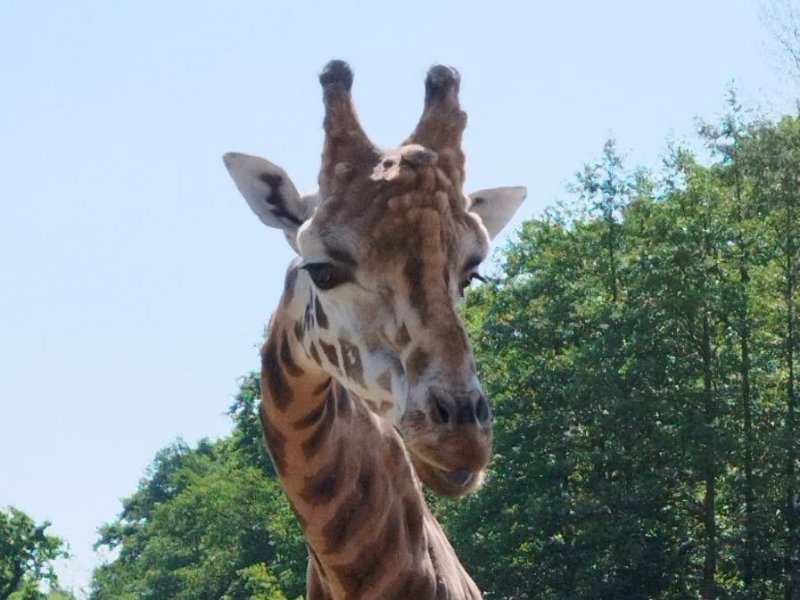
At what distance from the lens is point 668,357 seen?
50.6m

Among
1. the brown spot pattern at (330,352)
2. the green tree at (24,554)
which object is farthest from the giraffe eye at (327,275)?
the green tree at (24,554)

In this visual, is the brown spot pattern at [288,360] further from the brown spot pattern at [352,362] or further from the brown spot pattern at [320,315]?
the brown spot pattern at [352,362]

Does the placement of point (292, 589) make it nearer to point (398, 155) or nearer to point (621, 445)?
point (621, 445)

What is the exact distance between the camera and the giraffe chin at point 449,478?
618 centimetres

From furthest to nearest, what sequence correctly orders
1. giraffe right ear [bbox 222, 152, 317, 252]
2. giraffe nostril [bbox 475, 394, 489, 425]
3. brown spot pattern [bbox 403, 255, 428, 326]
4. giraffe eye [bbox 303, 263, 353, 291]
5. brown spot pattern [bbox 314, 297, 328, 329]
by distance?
1. giraffe right ear [bbox 222, 152, 317, 252]
2. brown spot pattern [bbox 314, 297, 328, 329]
3. giraffe eye [bbox 303, 263, 353, 291]
4. brown spot pattern [bbox 403, 255, 428, 326]
5. giraffe nostril [bbox 475, 394, 489, 425]

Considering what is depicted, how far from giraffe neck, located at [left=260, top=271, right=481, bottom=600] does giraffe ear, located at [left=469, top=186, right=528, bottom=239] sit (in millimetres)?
1108

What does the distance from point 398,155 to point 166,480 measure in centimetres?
11776

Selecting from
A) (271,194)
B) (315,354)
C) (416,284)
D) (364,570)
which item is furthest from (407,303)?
(364,570)

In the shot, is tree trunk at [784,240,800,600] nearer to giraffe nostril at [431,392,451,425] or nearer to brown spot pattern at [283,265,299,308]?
brown spot pattern at [283,265,299,308]

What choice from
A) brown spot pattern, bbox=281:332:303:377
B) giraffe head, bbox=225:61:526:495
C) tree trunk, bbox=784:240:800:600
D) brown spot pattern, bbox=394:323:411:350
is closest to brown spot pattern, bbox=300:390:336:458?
brown spot pattern, bbox=281:332:303:377

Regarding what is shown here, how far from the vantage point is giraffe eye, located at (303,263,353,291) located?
684 centimetres

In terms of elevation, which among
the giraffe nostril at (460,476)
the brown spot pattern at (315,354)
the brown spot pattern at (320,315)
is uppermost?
→ the brown spot pattern at (320,315)

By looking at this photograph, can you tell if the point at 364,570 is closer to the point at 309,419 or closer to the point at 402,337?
the point at 309,419

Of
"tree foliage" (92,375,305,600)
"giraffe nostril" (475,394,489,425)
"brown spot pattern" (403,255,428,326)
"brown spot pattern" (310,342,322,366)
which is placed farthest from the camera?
"tree foliage" (92,375,305,600)
